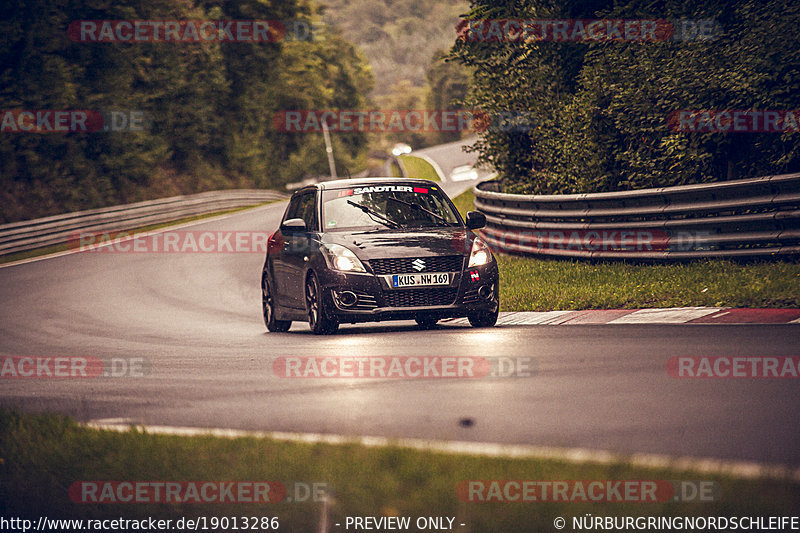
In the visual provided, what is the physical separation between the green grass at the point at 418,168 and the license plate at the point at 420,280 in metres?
51.4

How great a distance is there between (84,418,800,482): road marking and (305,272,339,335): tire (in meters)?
4.96

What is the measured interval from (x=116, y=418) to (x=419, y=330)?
16.8 feet

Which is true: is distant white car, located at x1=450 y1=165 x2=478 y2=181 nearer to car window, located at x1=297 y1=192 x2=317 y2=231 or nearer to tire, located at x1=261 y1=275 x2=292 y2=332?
tire, located at x1=261 y1=275 x2=292 y2=332

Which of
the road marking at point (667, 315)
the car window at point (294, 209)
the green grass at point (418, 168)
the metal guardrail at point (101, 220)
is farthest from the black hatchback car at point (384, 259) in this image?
the green grass at point (418, 168)

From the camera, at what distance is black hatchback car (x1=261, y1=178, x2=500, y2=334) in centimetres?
1091

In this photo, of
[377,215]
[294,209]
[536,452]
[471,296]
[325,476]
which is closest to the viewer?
[325,476]

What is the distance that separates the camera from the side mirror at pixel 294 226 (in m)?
11.7

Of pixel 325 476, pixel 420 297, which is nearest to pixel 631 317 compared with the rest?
pixel 420 297

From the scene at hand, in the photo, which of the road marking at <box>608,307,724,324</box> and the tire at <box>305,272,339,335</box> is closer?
the road marking at <box>608,307,724,324</box>

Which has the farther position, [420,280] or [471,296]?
[471,296]

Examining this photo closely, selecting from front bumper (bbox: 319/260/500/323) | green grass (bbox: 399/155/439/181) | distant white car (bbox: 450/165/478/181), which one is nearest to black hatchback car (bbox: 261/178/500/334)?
front bumper (bbox: 319/260/500/323)

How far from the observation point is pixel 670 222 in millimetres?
13617

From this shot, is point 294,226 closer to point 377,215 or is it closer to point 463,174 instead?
point 377,215

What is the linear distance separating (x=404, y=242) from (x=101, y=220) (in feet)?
88.4
